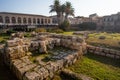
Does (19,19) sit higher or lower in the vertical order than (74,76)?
higher

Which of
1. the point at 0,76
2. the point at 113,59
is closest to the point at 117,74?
the point at 113,59

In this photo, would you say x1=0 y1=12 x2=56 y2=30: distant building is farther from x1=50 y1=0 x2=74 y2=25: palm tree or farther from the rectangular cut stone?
the rectangular cut stone

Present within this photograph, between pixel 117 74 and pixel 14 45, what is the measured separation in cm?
535

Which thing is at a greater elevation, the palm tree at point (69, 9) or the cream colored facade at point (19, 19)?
the palm tree at point (69, 9)

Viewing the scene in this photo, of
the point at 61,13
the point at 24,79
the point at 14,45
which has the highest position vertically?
the point at 61,13

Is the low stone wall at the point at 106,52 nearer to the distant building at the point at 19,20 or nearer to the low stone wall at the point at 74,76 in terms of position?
the low stone wall at the point at 74,76

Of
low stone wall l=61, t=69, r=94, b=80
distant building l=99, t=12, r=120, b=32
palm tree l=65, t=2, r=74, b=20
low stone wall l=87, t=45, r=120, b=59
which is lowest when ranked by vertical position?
low stone wall l=61, t=69, r=94, b=80

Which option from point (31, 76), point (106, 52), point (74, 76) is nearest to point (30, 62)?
point (31, 76)

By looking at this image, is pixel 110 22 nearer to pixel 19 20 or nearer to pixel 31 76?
pixel 19 20

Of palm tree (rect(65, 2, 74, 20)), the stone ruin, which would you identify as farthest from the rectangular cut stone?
palm tree (rect(65, 2, 74, 20))

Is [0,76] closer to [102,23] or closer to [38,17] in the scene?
[38,17]

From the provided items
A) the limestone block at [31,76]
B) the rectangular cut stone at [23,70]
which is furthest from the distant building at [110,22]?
the limestone block at [31,76]

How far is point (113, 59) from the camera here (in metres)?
7.57

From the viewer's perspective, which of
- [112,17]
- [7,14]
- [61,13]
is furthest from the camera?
[112,17]
